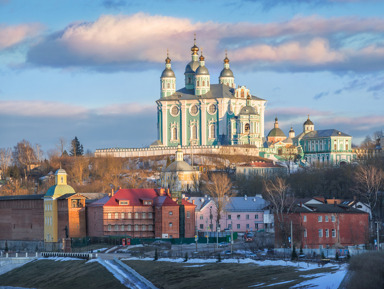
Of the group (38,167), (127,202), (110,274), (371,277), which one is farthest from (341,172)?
(371,277)

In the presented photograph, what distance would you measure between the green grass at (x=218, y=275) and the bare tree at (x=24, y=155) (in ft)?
327

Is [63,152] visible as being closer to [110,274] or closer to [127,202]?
[127,202]

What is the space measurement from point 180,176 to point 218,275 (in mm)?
74457

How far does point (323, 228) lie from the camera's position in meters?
79.6

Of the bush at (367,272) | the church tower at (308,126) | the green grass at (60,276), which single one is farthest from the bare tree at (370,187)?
the church tower at (308,126)

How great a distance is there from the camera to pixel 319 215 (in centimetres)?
7975

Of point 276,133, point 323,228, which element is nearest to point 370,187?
point 323,228

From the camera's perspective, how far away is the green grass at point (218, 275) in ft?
180

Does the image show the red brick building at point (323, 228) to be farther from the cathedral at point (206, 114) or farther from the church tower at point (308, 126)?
the church tower at point (308, 126)

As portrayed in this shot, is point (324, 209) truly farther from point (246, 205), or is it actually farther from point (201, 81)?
point (201, 81)

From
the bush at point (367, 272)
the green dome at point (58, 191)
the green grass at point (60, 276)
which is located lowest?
the green grass at point (60, 276)

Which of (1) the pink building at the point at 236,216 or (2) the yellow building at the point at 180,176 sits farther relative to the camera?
(2) the yellow building at the point at 180,176

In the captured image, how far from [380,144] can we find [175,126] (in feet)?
110

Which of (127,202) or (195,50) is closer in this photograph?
(127,202)
